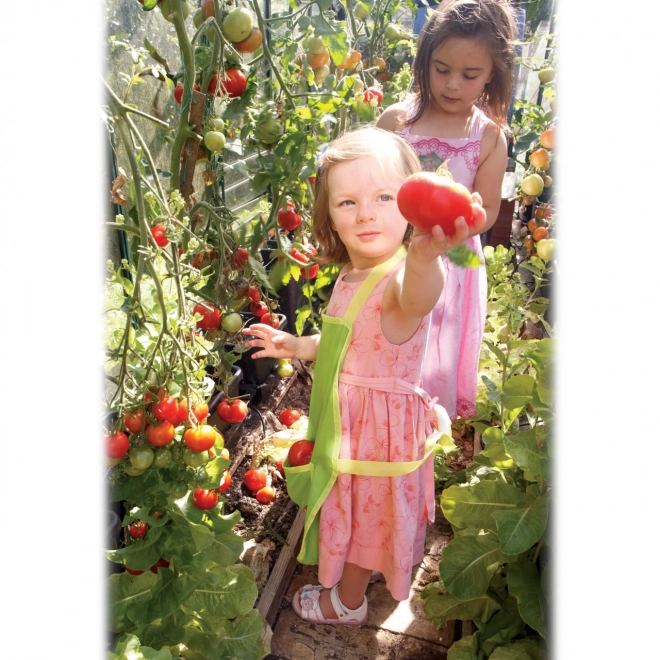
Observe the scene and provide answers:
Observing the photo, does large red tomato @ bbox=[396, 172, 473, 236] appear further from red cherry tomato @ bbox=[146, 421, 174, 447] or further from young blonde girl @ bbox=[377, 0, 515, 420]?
young blonde girl @ bbox=[377, 0, 515, 420]

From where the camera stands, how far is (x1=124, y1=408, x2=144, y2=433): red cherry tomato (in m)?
0.97

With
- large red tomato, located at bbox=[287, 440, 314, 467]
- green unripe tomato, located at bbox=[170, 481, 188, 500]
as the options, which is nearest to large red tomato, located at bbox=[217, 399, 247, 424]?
large red tomato, located at bbox=[287, 440, 314, 467]

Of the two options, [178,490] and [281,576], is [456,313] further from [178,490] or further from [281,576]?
[178,490]

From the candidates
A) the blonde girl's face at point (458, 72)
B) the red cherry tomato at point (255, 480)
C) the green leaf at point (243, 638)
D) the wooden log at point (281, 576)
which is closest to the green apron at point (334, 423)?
the green leaf at point (243, 638)

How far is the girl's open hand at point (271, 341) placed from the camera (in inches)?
49.4

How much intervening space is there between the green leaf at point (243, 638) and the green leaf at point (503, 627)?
0.48 meters

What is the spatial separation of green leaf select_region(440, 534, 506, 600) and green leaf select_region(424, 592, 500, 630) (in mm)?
80

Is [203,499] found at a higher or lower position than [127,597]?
higher

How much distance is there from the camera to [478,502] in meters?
1.27

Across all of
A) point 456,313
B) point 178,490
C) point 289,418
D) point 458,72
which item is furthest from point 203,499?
point 458,72

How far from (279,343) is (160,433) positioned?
38cm

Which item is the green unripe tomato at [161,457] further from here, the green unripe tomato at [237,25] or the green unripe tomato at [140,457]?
the green unripe tomato at [237,25]

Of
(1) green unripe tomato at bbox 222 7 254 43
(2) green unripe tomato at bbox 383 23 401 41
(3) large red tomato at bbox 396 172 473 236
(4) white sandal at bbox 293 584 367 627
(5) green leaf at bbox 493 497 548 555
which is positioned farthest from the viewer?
(2) green unripe tomato at bbox 383 23 401 41
